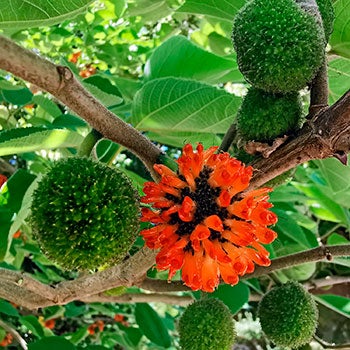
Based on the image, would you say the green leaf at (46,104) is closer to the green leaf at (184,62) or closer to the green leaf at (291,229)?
the green leaf at (184,62)

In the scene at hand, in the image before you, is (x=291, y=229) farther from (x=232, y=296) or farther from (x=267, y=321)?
(x=267, y=321)

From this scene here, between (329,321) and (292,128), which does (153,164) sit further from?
(329,321)

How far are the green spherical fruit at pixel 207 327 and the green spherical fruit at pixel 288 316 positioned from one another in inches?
4.9

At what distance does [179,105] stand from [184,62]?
19 cm

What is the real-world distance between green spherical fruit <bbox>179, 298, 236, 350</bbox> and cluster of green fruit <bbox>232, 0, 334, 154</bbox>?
1.50 ft

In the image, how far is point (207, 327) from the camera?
1327mm

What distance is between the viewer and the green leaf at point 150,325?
2365mm

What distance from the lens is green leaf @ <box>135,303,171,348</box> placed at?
237 centimetres

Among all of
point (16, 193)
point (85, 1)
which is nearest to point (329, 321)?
point (16, 193)

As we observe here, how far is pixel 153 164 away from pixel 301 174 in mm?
1562

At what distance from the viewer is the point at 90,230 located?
99cm

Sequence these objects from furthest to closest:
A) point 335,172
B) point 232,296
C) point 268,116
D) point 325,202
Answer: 1. point 325,202
2. point 232,296
3. point 335,172
4. point 268,116

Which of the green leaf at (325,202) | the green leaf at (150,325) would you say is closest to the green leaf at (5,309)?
the green leaf at (150,325)

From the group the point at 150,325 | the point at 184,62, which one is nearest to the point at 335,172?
the point at 184,62
